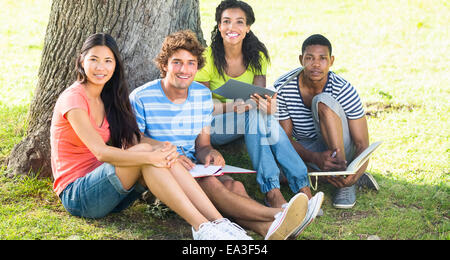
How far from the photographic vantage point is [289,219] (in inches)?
133

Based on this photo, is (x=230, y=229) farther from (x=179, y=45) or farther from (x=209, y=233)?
(x=179, y=45)

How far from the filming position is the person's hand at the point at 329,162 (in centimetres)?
431

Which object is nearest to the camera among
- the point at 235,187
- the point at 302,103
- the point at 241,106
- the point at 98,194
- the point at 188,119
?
the point at 98,194

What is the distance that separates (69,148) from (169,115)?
30.8 inches

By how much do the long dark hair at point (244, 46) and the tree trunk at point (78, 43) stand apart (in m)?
0.40

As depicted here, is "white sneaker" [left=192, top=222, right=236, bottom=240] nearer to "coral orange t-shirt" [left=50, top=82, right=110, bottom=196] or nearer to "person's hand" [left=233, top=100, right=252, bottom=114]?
"coral orange t-shirt" [left=50, top=82, right=110, bottom=196]

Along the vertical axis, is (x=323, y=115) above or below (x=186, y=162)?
above

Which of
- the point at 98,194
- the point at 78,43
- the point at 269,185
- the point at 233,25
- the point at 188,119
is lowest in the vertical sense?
the point at 269,185

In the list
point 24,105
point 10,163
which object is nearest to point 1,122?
point 24,105

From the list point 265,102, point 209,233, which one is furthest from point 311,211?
point 265,102

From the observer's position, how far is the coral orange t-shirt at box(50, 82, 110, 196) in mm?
3562

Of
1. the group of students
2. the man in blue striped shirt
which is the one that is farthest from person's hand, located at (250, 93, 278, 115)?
the man in blue striped shirt

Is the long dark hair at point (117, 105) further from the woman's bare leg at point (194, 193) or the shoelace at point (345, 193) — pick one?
the shoelace at point (345, 193)
